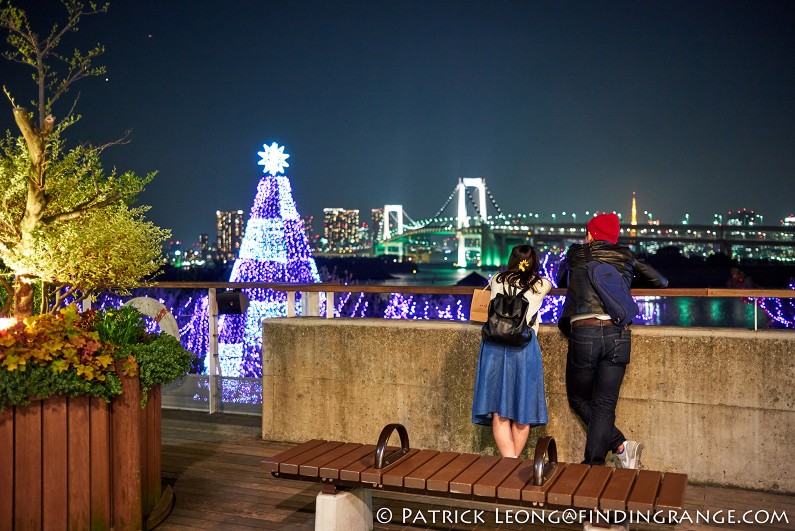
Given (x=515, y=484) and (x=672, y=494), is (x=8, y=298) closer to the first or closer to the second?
(x=515, y=484)

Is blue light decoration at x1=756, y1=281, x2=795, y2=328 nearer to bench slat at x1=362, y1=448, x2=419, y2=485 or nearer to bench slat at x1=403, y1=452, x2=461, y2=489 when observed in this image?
bench slat at x1=403, y1=452, x2=461, y2=489

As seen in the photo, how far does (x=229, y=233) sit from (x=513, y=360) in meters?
86.9

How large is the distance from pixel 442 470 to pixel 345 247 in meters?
72.8

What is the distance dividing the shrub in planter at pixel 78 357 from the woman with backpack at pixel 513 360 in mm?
1567

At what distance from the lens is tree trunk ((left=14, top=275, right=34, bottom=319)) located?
4.26 m

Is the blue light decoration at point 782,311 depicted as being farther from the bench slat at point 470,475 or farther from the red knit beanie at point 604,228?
the bench slat at point 470,475

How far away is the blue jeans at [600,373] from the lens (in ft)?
14.3

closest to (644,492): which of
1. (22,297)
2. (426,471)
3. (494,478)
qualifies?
(494,478)

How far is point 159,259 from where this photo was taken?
4.62m

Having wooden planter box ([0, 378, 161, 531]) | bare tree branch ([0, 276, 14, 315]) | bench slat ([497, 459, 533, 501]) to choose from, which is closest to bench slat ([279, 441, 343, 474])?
wooden planter box ([0, 378, 161, 531])

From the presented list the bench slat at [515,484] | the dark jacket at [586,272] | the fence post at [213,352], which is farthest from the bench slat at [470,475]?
the fence post at [213,352]

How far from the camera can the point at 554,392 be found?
201 inches

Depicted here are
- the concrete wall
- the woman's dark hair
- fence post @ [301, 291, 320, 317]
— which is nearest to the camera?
the woman's dark hair

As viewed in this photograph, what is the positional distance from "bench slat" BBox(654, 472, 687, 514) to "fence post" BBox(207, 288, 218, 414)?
14.0 feet
